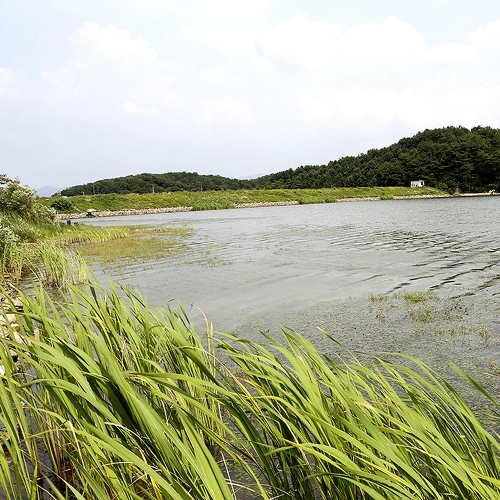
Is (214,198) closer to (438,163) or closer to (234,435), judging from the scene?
(234,435)

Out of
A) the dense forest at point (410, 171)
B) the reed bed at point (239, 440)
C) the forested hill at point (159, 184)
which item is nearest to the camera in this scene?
the reed bed at point (239, 440)

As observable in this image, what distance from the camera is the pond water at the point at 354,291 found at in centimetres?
635

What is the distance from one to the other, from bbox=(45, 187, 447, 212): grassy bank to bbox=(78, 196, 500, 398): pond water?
48.4 metres

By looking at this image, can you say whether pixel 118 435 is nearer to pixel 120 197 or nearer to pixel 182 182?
pixel 120 197

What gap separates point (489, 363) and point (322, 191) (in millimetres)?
79039

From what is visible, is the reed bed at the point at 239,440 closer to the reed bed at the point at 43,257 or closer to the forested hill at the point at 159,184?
the reed bed at the point at 43,257

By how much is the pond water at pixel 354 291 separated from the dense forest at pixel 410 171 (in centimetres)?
9097

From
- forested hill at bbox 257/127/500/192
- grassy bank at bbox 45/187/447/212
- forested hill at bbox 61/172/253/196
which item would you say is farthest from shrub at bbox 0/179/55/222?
forested hill at bbox 257/127/500/192

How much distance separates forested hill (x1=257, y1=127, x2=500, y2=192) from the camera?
107 m

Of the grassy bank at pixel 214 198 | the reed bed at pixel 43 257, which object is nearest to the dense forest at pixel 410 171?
the grassy bank at pixel 214 198

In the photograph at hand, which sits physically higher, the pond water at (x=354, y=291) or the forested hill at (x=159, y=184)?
the forested hill at (x=159, y=184)

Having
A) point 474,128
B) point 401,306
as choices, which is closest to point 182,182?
point 474,128

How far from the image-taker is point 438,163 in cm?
11006

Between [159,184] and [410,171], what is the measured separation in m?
75.5
